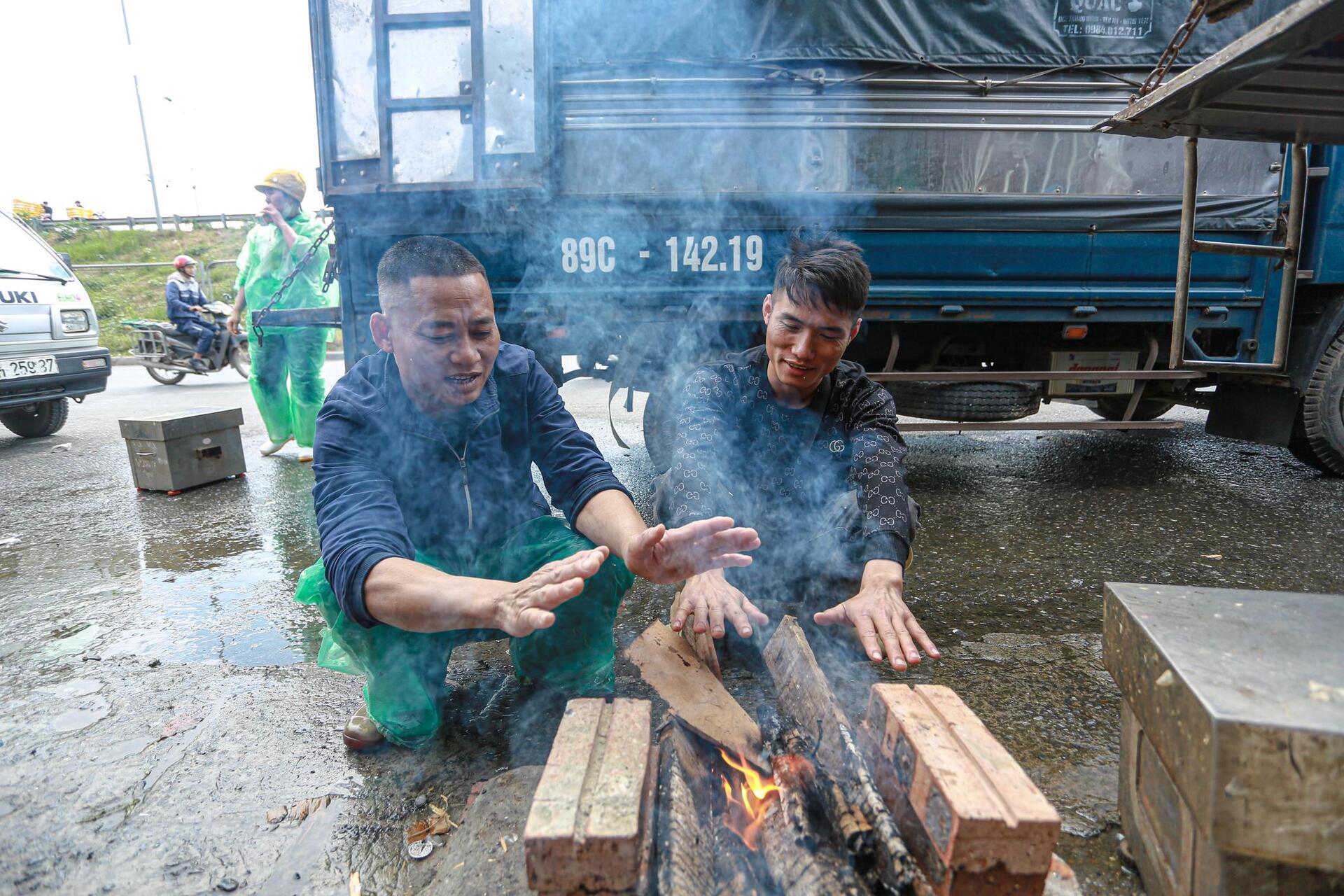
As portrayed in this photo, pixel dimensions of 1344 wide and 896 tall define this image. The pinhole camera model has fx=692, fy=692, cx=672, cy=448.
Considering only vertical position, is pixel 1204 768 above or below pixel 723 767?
above

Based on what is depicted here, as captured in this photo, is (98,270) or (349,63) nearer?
(349,63)

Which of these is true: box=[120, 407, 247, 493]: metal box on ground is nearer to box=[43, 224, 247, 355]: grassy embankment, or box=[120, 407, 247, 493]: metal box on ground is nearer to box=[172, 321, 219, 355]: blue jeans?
box=[172, 321, 219, 355]: blue jeans

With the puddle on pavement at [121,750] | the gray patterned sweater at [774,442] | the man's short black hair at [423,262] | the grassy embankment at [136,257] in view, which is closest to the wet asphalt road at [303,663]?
the puddle on pavement at [121,750]

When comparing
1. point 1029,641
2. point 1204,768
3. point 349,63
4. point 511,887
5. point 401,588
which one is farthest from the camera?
point 349,63

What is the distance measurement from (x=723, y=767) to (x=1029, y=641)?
5.36ft

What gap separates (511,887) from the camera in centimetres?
140

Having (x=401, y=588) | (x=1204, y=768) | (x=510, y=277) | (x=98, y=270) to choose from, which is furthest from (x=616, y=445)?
(x=98, y=270)

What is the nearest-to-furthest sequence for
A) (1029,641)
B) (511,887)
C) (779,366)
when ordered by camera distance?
(511,887)
(779,366)
(1029,641)

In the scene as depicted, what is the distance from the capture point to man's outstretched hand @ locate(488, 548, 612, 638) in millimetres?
1453

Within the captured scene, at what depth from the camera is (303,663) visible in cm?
249

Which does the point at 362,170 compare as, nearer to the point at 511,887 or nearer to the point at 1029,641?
the point at 511,887

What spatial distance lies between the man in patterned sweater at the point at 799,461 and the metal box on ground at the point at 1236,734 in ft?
2.14

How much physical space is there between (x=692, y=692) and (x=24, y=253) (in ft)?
24.7

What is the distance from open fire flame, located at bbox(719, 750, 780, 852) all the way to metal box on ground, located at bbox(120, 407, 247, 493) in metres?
4.57
